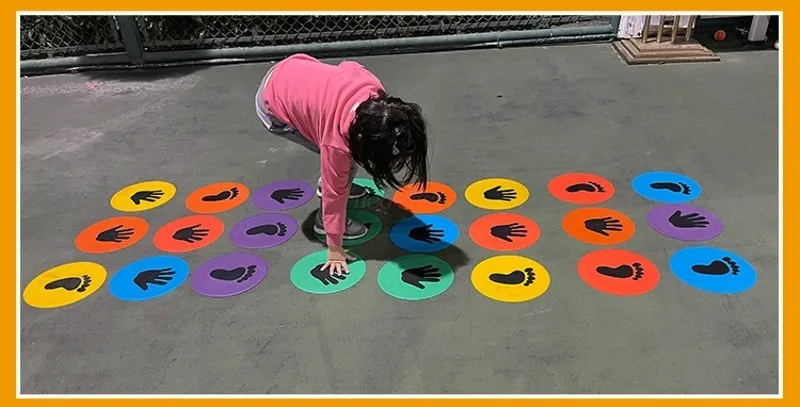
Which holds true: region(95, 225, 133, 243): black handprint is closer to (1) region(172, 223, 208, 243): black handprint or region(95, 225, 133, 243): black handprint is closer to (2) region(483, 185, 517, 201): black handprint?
(1) region(172, 223, 208, 243): black handprint

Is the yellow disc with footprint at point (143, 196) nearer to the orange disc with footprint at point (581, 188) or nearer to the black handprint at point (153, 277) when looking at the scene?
the black handprint at point (153, 277)

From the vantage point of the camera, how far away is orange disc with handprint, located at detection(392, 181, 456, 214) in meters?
2.10

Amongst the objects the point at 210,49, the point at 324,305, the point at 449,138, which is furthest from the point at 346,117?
the point at 210,49

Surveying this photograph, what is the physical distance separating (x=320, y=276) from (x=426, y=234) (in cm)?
40

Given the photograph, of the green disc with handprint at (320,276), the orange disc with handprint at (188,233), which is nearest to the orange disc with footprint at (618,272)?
the green disc with handprint at (320,276)

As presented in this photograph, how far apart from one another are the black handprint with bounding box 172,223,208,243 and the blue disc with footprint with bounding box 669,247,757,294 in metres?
1.53

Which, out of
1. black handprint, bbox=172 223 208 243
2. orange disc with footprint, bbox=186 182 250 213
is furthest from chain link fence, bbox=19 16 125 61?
black handprint, bbox=172 223 208 243

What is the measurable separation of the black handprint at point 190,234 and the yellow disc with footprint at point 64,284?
0.85 feet

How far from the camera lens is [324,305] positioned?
5.49ft

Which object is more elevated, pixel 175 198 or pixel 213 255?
pixel 175 198

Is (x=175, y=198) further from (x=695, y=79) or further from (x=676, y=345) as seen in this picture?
(x=695, y=79)

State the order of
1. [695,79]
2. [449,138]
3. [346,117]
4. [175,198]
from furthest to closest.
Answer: [695,79], [449,138], [175,198], [346,117]

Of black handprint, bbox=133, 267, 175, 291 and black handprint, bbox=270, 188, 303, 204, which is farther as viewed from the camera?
black handprint, bbox=270, 188, 303, 204

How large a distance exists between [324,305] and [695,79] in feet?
7.99
